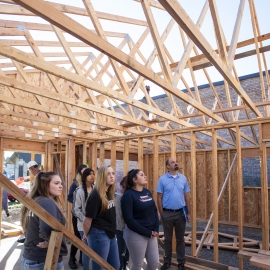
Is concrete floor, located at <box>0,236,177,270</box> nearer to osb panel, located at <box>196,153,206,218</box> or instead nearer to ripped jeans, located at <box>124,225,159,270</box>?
ripped jeans, located at <box>124,225,159,270</box>

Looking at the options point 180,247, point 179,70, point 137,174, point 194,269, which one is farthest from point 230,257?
point 179,70

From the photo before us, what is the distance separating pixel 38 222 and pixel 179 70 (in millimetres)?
2356

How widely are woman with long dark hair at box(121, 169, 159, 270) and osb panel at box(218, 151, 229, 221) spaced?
6.12 meters

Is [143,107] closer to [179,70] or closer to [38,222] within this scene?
[179,70]

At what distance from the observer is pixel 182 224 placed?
4.48 meters

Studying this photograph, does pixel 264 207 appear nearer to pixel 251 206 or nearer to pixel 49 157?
pixel 251 206

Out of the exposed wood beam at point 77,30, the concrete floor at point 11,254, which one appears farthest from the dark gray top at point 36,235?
the concrete floor at point 11,254

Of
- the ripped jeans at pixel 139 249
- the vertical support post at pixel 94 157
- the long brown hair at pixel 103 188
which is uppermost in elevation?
the vertical support post at pixel 94 157

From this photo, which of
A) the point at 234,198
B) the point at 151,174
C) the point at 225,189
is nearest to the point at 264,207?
the point at 234,198

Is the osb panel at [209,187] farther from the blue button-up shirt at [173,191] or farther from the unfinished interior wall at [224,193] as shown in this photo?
the blue button-up shirt at [173,191]

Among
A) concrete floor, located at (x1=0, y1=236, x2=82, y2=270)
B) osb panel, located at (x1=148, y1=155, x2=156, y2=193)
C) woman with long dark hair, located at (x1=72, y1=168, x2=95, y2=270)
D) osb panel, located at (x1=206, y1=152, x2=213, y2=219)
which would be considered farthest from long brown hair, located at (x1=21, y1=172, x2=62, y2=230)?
osb panel, located at (x1=148, y1=155, x2=156, y2=193)

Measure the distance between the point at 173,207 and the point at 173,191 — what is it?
251 millimetres

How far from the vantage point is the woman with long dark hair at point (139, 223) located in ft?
10.3

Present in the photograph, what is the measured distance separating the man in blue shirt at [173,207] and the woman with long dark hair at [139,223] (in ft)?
3.65
